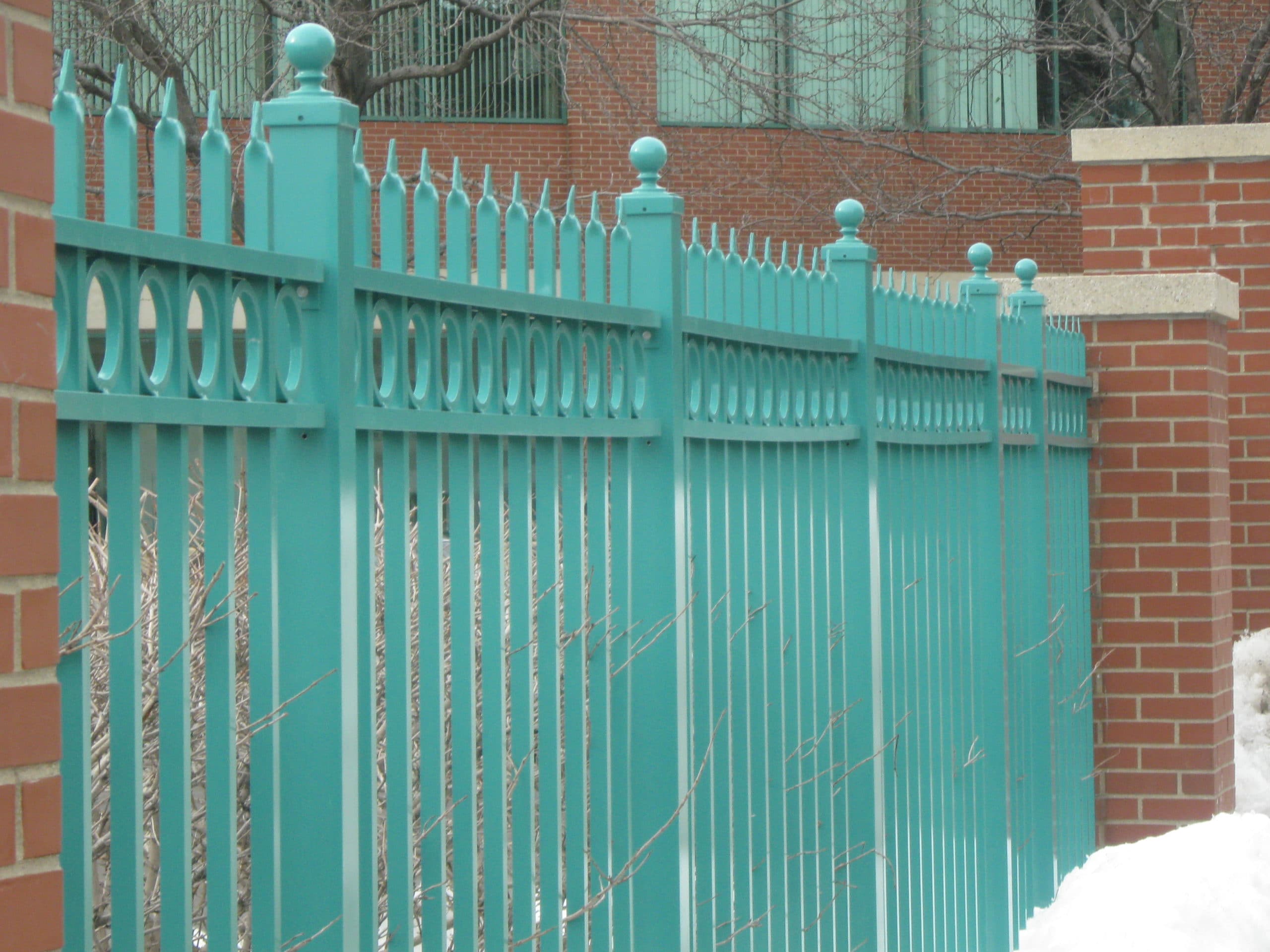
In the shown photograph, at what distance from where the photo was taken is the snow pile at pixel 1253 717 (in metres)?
7.39

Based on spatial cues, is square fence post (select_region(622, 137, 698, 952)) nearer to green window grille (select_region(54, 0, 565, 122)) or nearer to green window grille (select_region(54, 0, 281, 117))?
green window grille (select_region(54, 0, 281, 117))

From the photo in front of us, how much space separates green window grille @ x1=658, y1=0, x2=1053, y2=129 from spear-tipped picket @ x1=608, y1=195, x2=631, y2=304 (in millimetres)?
13459

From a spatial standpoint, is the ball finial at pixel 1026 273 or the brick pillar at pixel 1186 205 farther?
the brick pillar at pixel 1186 205

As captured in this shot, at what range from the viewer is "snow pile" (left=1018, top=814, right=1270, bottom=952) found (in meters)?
4.66

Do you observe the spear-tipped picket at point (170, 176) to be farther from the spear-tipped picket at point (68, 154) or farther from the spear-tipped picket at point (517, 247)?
the spear-tipped picket at point (517, 247)

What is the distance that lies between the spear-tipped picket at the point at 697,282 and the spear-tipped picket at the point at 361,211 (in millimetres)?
1172

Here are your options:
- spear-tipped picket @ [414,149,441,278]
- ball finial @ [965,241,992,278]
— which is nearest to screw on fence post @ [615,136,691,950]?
spear-tipped picket @ [414,149,441,278]

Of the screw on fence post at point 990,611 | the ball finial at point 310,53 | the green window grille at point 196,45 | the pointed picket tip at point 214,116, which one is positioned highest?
the green window grille at point 196,45

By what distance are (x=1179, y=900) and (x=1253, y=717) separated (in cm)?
322

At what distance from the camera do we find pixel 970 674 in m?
5.24

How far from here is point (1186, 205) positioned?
713 centimetres

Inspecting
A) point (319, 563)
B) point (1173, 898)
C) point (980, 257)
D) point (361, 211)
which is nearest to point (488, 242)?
point (361, 211)

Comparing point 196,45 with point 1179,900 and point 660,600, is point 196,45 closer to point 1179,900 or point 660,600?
point 1179,900

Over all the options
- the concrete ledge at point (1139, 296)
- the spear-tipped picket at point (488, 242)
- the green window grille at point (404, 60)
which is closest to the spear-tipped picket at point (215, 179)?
the spear-tipped picket at point (488, 242)
